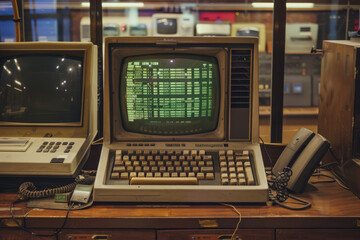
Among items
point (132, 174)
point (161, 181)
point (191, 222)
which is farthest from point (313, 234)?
point (132, 174)

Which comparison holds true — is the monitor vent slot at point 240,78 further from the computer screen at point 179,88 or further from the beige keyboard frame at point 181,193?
the beige keyboard frame at point 181,193

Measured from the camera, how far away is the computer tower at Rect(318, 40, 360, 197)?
1.59 m

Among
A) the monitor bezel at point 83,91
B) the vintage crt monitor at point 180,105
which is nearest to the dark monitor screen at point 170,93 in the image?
the vintage crt monitor at point 180,105

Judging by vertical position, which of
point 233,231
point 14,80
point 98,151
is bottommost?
point 233,231

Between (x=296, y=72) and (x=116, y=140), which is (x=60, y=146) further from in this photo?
(x=296, y=72)

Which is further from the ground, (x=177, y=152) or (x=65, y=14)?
(x=65, y=14)

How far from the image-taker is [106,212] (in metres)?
1.43

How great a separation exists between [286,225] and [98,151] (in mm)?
866

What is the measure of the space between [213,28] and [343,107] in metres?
3.69

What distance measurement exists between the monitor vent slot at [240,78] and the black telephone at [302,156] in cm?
24

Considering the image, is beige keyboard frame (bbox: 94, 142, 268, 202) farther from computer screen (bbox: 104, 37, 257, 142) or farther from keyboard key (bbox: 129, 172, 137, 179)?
computer screen (bbox: 104, 37, 257, 142)

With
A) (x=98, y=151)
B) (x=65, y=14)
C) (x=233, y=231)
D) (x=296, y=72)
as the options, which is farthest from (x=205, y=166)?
(x=65, y=14)

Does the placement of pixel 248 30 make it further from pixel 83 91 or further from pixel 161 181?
pixel 161 181

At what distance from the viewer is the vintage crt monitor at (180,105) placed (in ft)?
5.24
